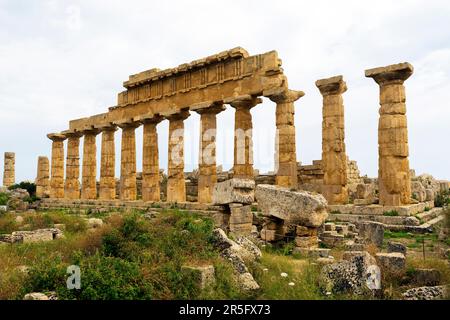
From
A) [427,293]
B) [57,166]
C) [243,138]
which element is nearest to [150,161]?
[243,138]

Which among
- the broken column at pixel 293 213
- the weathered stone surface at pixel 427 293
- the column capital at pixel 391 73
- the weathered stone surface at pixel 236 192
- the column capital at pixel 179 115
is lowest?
the weathered stone surface at pixel 427 293

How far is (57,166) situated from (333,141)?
21.6 metres

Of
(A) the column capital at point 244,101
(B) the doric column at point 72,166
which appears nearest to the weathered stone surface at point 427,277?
(A) the column capital at point 244,101

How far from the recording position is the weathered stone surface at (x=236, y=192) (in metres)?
Answer: 11.8

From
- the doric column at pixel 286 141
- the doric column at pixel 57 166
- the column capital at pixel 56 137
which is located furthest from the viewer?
the column capital at pixel 56 137

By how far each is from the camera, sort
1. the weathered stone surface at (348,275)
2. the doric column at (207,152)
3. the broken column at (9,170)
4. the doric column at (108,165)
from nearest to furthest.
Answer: the weathered stone surface at (348,275) → the doric column at (207,152) → the doric column at (108,165) → the broken column at (9,170)

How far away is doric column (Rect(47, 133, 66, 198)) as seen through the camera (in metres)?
30.3

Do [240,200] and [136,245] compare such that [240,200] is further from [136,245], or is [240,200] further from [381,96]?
[381,96]

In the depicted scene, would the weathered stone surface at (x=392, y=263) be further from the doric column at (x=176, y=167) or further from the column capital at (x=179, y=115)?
the column capital at (x=179, y=115)

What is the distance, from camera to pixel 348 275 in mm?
6812

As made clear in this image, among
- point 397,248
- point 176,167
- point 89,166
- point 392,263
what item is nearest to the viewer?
point 392,263

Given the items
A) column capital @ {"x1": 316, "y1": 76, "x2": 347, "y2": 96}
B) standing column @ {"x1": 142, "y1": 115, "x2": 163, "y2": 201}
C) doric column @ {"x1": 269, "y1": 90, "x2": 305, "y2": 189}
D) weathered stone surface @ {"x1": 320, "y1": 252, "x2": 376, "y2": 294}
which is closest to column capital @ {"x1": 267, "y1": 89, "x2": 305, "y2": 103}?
doric column @ {"x1": 269, "y1": 90, "x2": 305, "y2": 189}

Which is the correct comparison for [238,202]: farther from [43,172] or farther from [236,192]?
[43,172]
